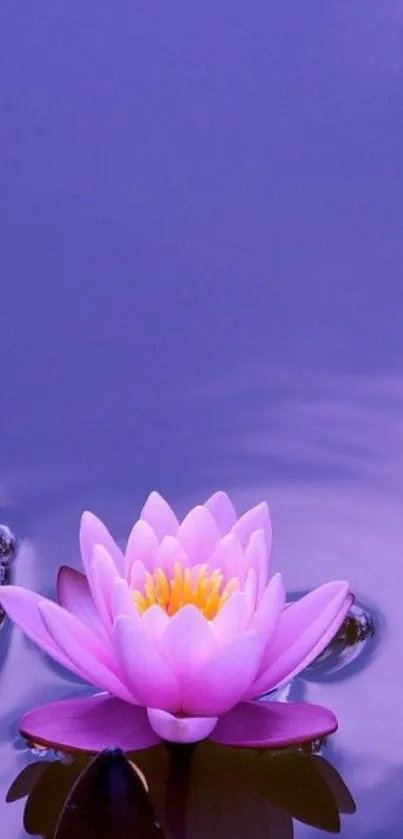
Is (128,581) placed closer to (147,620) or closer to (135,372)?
(147,620)

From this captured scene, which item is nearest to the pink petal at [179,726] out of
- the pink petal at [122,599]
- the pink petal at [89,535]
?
the pink petal at [122,599]

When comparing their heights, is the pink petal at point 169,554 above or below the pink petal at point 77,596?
above

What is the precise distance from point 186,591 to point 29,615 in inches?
6.9

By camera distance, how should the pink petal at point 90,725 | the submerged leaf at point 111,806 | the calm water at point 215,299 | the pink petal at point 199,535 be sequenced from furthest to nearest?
the calm water at point 215,299, the pink petal at point 199,535, the pink petal at point 90,725, the submerged leaf at point 111,806

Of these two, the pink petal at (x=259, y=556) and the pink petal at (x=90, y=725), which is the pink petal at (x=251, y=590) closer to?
the pink petal at (x=259, y=556)

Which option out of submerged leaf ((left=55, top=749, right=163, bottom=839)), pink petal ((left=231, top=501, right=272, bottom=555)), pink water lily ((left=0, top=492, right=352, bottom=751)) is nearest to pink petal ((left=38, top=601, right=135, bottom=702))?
pink water lily ((left=0, top=492, right=352, bottom=751))

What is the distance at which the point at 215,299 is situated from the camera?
2016mm

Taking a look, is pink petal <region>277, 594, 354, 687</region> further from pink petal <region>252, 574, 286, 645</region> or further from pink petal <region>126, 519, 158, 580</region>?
pink petal <region>126, 519, 158, 580</region>

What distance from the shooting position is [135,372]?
1869 mm

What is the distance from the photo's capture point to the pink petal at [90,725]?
47.2 inches

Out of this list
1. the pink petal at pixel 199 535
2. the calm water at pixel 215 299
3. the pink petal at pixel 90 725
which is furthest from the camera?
the calm water at pixel 215 299

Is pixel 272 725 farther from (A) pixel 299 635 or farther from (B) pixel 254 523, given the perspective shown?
(B) pixel 254 523

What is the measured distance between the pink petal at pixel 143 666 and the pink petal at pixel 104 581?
78 mm

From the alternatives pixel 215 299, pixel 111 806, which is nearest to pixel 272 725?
pixel 111 806
